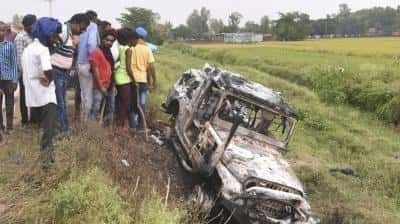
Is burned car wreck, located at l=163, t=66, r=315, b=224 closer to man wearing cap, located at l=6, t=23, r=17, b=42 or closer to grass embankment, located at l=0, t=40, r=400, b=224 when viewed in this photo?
grass embankment, located at l=0, t=40, r=400, b=224

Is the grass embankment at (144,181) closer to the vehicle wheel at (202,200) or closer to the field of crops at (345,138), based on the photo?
the field of crops at (345,138)

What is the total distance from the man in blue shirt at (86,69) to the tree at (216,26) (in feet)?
324

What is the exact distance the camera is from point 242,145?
24.3 ft

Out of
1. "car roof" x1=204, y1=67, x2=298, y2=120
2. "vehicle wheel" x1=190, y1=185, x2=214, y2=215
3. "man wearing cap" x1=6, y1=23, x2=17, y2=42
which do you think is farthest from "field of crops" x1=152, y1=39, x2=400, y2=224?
"man wearing cap" x1=6, y1=23, x2=17, y2=42

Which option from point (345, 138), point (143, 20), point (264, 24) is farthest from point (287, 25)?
point (345, 138)

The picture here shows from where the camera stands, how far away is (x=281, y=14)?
77375 mm

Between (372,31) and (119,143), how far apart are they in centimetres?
9129

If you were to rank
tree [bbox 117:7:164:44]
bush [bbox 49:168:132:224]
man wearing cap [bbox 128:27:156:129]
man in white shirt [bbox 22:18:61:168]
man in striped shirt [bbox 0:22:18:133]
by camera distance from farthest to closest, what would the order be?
tree [bbox 117:7:164:44], man wearing cap [bbox 128:27:156:129], man in striped shirt [bbox 0:22:18:133], man in white shirt [bbox 22:18:61:168], bush [bbox 49:168:132:224]

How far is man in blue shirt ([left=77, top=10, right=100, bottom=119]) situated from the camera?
8445 mm

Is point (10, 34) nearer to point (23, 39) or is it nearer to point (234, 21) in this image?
point (23, 39)

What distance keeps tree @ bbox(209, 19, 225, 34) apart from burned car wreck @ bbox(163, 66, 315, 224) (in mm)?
98657

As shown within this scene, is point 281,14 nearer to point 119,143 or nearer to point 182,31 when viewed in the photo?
point 182,31

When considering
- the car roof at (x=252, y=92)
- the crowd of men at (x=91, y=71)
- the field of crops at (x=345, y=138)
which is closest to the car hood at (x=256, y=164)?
the car roof at (x=252, y=92)

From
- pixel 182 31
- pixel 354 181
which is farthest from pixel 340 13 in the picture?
pixel 354 181
